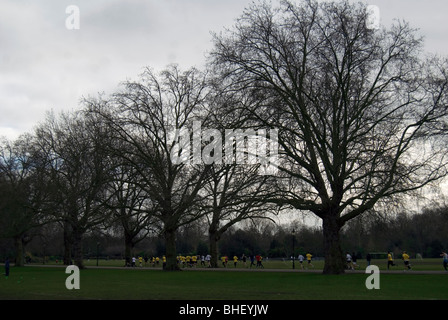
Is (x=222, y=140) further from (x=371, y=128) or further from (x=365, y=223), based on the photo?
(x=365, y=223)

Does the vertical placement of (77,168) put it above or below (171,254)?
above

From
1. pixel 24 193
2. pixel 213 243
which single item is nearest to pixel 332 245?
pixel 213 243

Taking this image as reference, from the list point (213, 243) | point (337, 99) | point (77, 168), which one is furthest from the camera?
point (213, 243)

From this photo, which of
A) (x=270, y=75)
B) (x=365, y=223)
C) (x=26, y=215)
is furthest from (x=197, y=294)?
(x=26, y=215)

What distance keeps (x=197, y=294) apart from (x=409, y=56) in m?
19.4

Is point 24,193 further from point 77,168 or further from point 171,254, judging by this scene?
point 171,254

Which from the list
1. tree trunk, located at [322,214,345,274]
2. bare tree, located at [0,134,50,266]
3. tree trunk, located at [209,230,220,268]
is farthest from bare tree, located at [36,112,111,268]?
tree trunk, located at [322,214,345,274]

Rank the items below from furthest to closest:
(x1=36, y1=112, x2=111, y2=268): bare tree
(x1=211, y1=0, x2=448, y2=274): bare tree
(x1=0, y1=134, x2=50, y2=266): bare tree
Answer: (x1=0, y1=134, x2=50, y2=266): bare tree, (x1=36, y1=112, x2=111, y2=268): bare tree, (x1=211, y1=0, x2=448, y2=274): bare tree

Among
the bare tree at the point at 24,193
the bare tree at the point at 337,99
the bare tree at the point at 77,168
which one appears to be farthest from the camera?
the bare tree at the point at 24,193

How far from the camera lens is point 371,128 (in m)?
30.3

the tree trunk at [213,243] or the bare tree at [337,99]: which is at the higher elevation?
the bare tree at [337,99]

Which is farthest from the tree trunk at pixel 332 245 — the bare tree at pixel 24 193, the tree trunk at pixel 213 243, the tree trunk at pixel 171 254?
the bare tree at pixel 24 193

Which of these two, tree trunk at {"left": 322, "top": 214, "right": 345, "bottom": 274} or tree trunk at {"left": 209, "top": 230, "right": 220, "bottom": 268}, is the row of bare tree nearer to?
tree trunk at {"left": 322, "top": 214, "right": 345, "bottom": 274}

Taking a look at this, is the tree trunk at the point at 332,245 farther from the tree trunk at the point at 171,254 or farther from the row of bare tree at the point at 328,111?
the tree trunk at the point at 171,254
